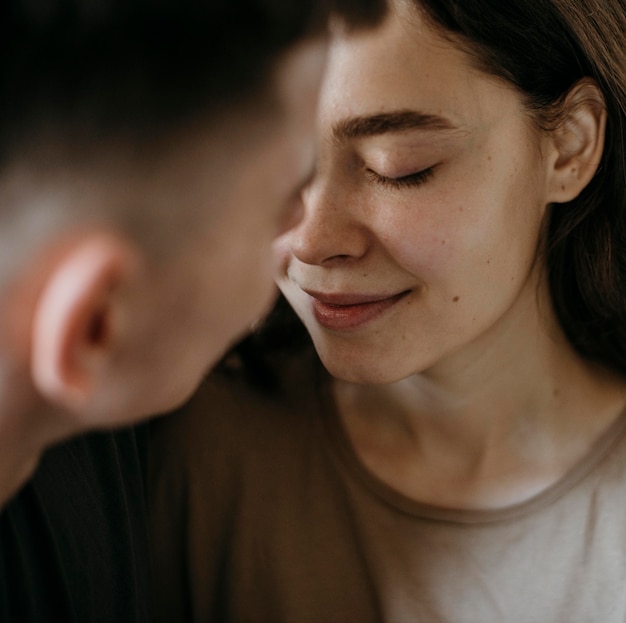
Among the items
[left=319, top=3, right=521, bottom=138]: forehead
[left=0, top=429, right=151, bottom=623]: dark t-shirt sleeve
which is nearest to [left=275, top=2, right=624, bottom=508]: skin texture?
[left=319, top=3, right=521, bottom=138]: forehead

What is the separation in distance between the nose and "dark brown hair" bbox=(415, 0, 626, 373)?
7.9 inches

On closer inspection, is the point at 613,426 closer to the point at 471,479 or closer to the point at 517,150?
the point at 471,479

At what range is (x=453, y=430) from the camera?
132cm

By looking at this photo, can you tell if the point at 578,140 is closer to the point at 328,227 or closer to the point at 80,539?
the point at 328,227

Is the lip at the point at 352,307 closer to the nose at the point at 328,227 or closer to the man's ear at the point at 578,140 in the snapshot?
the nose at the point at 328,227

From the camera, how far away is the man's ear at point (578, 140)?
116cm

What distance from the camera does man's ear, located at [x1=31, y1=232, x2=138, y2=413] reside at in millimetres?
608

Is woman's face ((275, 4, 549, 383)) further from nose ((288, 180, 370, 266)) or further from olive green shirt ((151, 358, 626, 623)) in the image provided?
olive green shirt ((151, 358, 626, 623))

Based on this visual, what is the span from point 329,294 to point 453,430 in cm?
32

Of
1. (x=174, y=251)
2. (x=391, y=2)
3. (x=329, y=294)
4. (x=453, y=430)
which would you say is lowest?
(x=453, y=430)

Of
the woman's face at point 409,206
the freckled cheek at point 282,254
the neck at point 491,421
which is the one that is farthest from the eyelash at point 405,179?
the neck at point 491,421

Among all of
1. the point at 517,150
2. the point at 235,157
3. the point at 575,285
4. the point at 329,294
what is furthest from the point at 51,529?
the point at 575,285

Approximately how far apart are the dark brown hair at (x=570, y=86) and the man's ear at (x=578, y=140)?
0.05 ft

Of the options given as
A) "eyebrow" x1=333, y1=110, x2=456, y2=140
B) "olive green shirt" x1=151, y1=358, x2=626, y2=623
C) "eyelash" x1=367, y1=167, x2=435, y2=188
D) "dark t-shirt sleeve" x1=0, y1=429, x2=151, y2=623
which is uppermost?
"eyebrow" x1=333, y1=110, x2=456, y2=140
